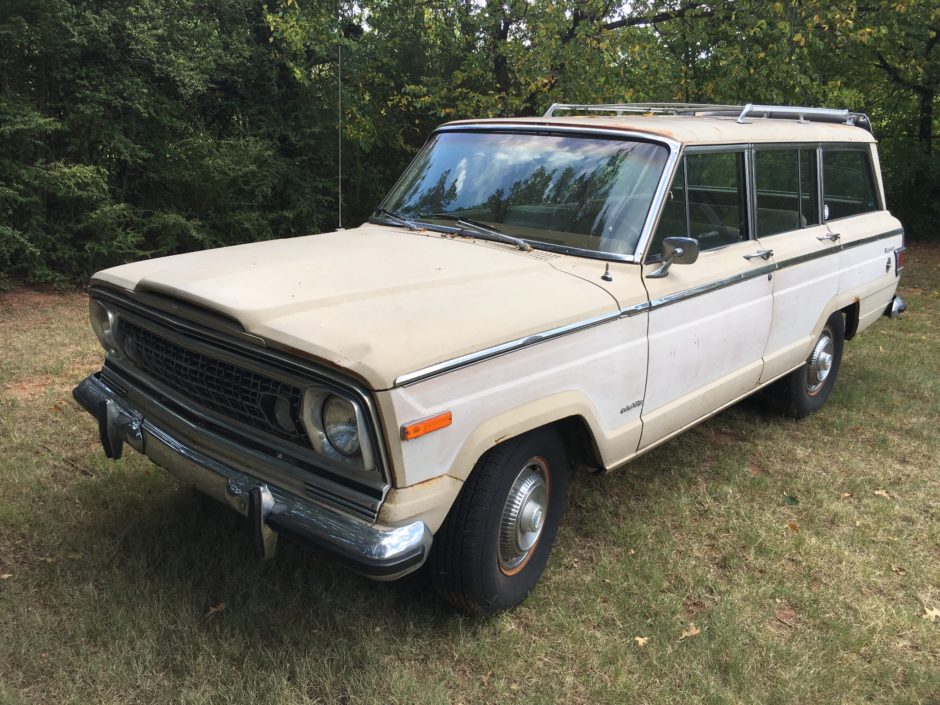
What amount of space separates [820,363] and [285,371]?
168 inches

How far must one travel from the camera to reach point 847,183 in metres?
5.45

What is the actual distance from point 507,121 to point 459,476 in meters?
2.34

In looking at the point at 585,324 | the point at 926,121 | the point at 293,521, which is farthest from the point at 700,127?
the point at 926,121

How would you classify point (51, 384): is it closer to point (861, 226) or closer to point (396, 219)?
point (396, 219)

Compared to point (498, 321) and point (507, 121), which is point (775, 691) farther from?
point (507, 121)

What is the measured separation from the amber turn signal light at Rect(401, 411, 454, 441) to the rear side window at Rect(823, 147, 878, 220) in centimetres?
370

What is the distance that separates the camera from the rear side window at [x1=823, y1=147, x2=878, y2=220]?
5.16 meters

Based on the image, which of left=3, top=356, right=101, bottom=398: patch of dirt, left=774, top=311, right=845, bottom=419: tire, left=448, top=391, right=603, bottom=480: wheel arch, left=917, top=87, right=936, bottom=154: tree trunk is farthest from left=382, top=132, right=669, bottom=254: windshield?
left=917, top=87, right=936, bottom=154: tree trunk

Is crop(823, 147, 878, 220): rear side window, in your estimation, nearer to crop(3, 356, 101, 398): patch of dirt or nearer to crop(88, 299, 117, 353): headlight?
crop(88, 299, 117, 353): headlight

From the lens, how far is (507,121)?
4.26 meters

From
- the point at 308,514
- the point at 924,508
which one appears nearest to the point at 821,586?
the point at 924,508

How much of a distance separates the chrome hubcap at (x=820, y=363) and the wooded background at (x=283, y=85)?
→ 4.80m

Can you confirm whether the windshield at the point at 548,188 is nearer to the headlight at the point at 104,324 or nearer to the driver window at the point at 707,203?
the driver window at the point at 707,203

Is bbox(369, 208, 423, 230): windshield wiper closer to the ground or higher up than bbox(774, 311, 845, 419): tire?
higher up
